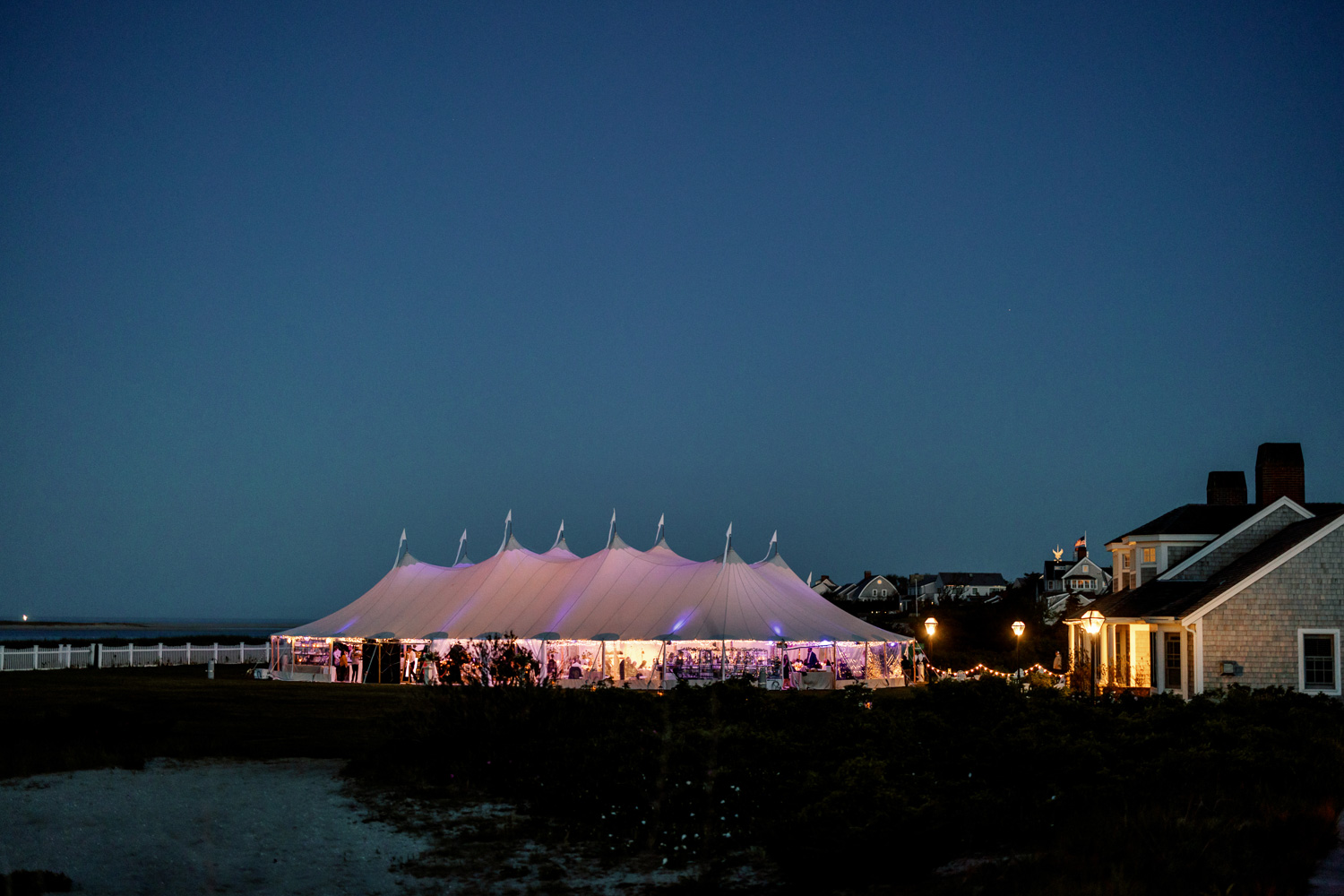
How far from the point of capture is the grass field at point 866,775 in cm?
760

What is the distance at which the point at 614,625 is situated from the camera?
27.8m

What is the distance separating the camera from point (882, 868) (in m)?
8.03

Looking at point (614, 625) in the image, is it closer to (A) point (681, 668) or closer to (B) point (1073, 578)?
(A) point (681, 668)

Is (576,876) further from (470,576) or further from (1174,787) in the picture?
(470,576)

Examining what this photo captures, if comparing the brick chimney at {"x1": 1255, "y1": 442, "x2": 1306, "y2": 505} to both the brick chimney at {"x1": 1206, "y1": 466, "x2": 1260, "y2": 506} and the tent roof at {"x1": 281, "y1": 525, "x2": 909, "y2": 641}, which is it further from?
the tent roof at {"x1": 281, "y1": 525, "x2": 909, "y2": 641}

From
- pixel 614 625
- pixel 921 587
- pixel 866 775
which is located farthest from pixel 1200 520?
pixel 921 587

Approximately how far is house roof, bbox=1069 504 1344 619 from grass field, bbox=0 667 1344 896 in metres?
7.07

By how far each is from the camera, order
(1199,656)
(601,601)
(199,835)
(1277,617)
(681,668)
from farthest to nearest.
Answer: (601,601) < (681,668) < (1277,617) < (1199,656) < (199,835)

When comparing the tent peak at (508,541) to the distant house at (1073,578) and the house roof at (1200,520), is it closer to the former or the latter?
the house roof at (1200,520)

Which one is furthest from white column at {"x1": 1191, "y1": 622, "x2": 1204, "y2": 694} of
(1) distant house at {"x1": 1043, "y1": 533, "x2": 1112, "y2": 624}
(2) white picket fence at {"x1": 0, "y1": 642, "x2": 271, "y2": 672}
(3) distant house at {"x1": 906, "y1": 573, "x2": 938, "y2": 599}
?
(3) distant house at {"x1": 906, "y1": 573, "x2": 938, "y2": 599}

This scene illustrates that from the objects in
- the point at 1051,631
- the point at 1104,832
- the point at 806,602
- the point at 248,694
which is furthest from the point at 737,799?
the point at 1051,631

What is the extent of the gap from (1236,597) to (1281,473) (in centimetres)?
553

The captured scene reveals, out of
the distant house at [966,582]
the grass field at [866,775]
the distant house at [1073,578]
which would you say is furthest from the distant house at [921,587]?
the grass field at [866,775]

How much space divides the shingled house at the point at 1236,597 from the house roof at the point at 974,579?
3222 inches
